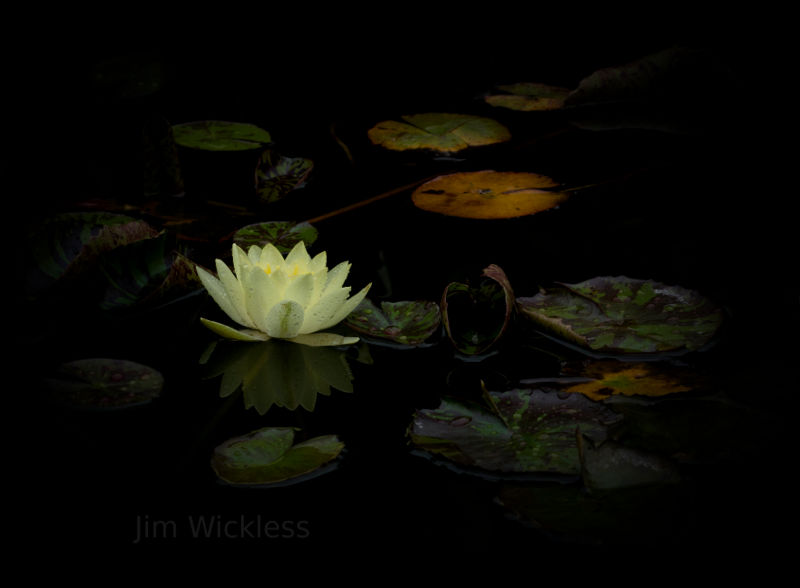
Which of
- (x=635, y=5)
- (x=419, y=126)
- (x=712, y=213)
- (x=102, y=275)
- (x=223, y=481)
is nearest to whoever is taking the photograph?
(x=223, y=481)

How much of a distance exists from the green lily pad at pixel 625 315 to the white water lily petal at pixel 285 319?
557 millimetres

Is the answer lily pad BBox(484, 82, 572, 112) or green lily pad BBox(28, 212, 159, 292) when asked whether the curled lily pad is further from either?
lily pad BBox(484, 82, 572, 112)

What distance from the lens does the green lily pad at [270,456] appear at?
1467 millimetres

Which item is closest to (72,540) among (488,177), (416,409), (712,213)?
(416,409)

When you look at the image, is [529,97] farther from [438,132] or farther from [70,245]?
[70,245]

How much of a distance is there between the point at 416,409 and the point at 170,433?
1.65ft

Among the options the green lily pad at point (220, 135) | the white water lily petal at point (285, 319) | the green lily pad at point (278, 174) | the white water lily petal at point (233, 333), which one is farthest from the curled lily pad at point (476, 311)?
the green lily pad at point (220, 135)

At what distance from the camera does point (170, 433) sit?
5.35 feet

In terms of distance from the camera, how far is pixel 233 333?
1.91m

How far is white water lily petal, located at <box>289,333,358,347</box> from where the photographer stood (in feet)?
6.34

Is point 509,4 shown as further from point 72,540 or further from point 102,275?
point 72,540

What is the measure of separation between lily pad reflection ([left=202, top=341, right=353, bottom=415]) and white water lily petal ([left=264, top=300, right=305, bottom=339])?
0.05 meters

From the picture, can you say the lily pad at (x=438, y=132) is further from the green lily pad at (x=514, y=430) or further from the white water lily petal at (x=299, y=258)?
the green lily pad at (x=514, y=430)

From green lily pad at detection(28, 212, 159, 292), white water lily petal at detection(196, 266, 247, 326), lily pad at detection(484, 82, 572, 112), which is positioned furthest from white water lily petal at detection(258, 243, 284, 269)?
lily pad at detection(484, 82, 572, 112)
